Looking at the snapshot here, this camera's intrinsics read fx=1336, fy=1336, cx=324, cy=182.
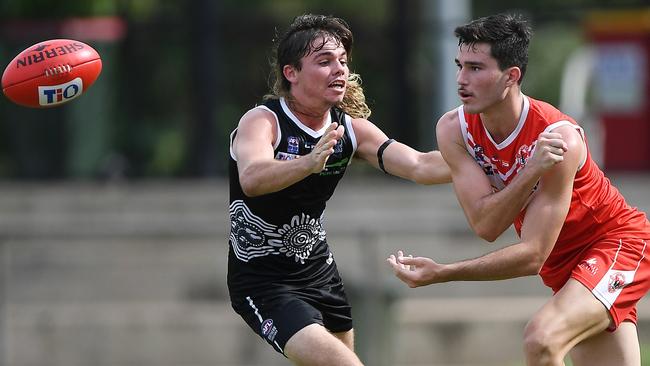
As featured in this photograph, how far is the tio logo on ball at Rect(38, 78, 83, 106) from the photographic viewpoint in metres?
7.04

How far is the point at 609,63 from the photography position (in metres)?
15.7

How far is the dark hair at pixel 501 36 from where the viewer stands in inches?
250

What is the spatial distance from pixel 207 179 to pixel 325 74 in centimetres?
841

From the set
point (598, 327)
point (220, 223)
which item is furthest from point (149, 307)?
point (598, 327)

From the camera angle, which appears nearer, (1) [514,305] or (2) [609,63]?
(1) [514,305]

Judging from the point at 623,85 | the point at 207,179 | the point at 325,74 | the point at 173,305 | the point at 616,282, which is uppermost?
the point at 325,74

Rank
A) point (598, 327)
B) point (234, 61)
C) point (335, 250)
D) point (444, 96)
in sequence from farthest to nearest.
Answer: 1. point (234, 61)
2. point (444, 96)
3. point (335, 250)
4. point (598, 327)

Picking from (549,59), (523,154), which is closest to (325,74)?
(523,154)

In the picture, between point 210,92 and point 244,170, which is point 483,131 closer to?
point 244,170

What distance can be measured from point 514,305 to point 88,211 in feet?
14.9

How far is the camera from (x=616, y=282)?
21.3ft

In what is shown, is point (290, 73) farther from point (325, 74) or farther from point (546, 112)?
point (546, 112)

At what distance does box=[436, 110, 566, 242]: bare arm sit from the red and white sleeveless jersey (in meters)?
0.07

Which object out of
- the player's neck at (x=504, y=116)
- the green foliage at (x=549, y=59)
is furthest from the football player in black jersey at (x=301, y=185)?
the green foliage at (x=549, y=59)
